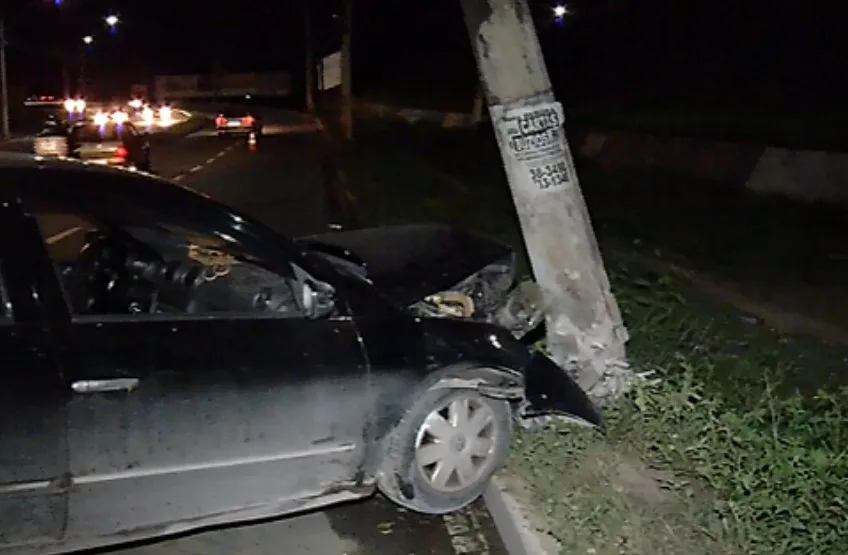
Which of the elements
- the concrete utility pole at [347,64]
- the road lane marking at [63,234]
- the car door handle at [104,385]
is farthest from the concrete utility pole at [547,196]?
the concrete utility pole at [347,64]

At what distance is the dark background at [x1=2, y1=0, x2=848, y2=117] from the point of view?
27.7 metres

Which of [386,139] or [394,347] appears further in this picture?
[386,139]

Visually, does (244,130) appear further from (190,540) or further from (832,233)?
(190,540)

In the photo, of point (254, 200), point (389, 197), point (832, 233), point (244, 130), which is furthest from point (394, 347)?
point (244, 130)

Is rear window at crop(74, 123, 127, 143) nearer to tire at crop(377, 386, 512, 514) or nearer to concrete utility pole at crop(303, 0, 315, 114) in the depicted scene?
tire at crop(377, 386, 512, 514)

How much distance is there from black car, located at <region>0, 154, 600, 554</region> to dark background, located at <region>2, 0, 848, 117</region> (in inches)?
748

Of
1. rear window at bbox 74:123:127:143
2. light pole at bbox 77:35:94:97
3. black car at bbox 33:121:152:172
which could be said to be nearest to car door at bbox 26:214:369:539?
black car at bbox 33:121:152:172

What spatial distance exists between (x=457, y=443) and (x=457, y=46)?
5263 cm

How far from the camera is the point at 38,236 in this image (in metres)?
4.14

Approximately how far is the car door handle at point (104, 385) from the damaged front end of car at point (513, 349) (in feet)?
4.82

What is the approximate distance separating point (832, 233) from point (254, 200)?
10.9 metres

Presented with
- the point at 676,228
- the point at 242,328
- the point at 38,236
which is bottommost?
the point at 676,228

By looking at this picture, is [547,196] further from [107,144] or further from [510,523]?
[107,144]

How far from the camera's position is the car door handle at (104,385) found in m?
4.06
